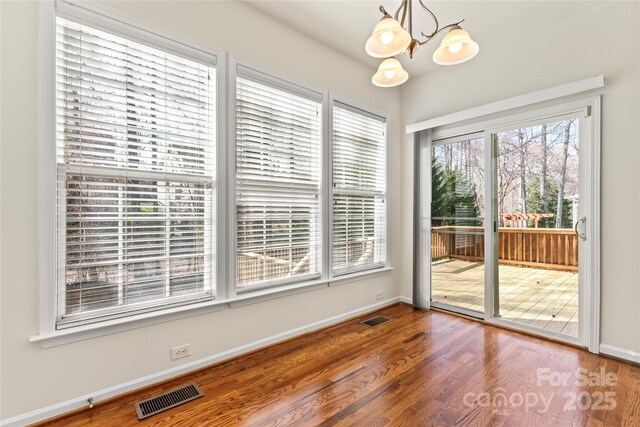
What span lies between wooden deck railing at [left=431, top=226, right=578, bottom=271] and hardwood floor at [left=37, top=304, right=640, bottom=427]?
2.58ft

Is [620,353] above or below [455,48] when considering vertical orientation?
below

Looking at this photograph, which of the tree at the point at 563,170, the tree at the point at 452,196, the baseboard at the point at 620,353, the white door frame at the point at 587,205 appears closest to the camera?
the baseboard at the point at 620,353

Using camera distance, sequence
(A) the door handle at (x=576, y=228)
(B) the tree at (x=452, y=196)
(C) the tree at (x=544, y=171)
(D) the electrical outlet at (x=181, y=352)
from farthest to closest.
Result: (B) the tree at (x=452, y=196) < (C) the tree at (x=544, y=171) < (A) the door handle at (x=576, y=228) < (D) the electrical outlet at (x=181, y=352)

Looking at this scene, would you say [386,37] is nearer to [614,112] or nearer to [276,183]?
[276,183]

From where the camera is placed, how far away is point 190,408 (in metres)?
1.97

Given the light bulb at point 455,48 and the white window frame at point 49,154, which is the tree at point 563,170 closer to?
the light bulb at point 455,48

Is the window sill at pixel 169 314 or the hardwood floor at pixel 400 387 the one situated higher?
the window sill at pixel 169 314

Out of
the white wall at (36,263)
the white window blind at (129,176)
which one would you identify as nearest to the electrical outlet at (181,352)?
the white wall at (36,263)

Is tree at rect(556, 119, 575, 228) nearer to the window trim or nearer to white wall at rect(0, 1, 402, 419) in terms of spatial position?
the window trim

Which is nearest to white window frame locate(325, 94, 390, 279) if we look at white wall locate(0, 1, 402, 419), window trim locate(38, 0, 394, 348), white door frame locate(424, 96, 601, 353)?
window trim locate(38, 0, 394, 348)

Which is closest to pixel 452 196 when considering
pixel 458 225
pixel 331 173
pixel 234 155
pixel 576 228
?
pixel 458 225

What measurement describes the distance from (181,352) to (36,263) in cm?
112

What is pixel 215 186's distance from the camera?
2529mm

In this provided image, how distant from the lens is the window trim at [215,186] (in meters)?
1.84
